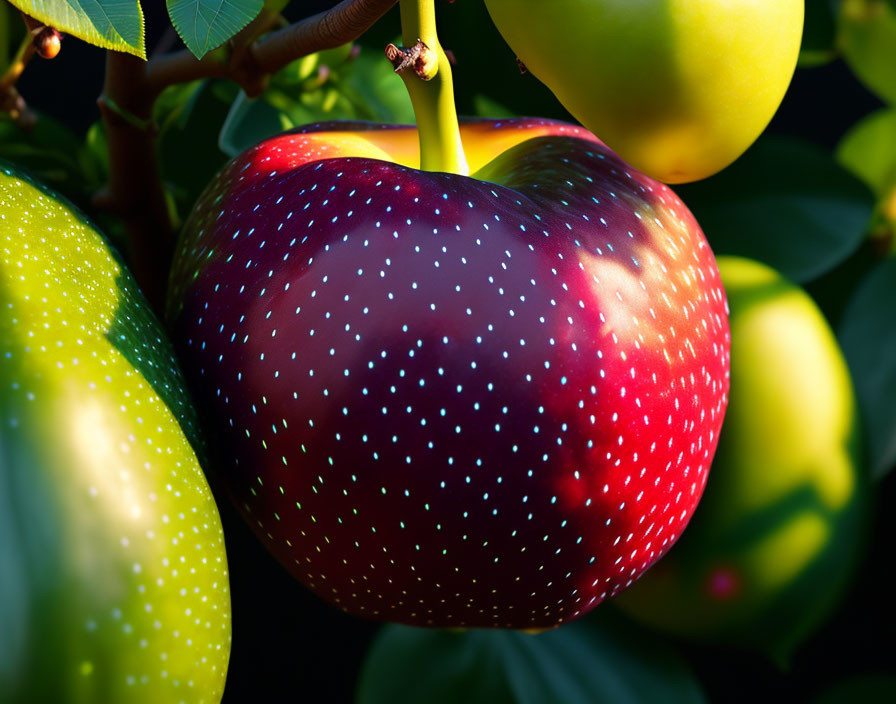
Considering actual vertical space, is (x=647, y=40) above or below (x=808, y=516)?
above

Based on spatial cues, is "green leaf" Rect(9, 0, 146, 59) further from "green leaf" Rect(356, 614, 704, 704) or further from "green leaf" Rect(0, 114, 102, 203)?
"green leaf" Rect(356, 614, 704, 704)

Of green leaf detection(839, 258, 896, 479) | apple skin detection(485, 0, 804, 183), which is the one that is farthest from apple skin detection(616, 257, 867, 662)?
apple skin detection(485, 0, 804, 183)

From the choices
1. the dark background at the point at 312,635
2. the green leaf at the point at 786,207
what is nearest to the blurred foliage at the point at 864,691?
the dark background at the point at 312,635

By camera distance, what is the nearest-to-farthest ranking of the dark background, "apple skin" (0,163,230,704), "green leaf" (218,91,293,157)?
1. "apple skin" (0,163,230,704)
2. "green leaf" (218,91,293,157)
3. the dark background

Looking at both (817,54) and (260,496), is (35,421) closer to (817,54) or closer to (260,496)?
(260,496)

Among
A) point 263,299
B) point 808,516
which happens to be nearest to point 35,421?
point 263,299

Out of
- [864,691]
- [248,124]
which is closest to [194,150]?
[248,124]

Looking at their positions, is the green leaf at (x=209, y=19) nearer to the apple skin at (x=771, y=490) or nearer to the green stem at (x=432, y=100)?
the green stem at (x=432, y=100)
